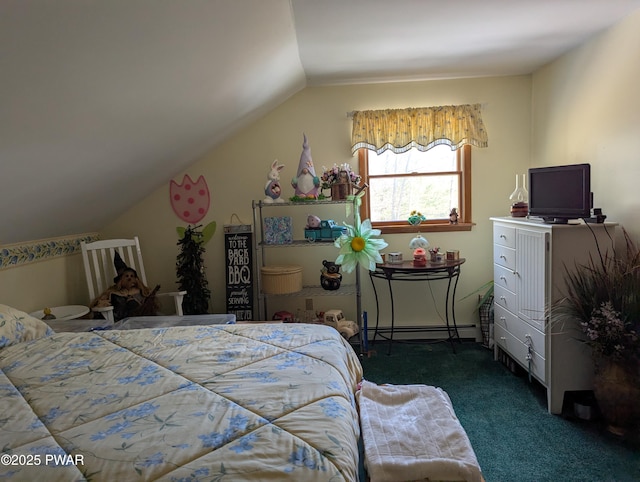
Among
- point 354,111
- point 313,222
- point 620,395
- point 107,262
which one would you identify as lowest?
point 620,395

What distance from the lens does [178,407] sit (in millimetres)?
1381

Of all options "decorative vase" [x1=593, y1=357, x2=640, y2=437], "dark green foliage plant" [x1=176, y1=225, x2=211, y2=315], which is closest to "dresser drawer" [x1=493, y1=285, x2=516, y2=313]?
"decorative vase" [x1=593, y1=357, x2=640, y2=437]

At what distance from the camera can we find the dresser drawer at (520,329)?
2.65m

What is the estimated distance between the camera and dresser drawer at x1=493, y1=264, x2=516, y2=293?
3.01 m

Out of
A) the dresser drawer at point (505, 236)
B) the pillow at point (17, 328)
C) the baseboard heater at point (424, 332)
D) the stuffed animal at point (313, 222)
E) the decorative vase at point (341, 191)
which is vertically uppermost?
the decorative vase at point (341, 191)

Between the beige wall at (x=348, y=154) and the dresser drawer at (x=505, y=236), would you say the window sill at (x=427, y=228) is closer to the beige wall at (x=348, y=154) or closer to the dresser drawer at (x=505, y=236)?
the beige wall at (x=348, y=154)

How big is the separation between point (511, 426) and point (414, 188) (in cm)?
210

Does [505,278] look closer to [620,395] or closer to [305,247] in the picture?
[620,395]

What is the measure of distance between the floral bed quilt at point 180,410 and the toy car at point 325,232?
57.5 inches

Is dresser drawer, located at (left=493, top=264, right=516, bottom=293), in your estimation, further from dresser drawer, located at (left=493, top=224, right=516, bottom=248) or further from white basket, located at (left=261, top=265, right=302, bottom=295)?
white basket, located at (left=261, top=265, right=302, bottom=295)

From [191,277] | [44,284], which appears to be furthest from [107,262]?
[191,277]

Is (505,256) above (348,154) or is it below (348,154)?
below

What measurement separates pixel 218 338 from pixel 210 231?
1948 mm

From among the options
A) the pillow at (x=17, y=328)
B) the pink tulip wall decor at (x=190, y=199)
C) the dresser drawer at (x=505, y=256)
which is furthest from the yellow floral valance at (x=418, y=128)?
the pillow at (x=17, y=328)
